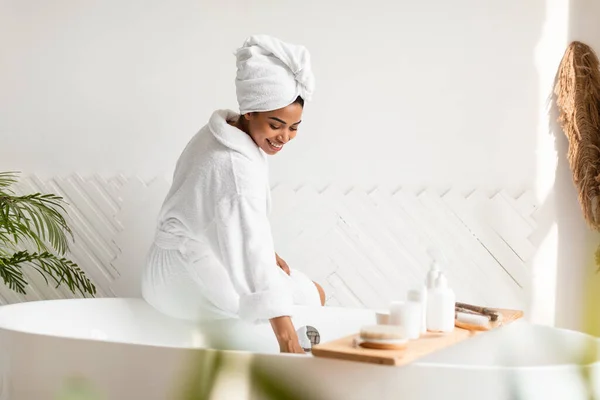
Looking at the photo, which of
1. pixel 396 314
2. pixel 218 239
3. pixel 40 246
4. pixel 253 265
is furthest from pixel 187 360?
pixel 40 246

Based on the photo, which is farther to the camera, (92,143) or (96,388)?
(92,143)

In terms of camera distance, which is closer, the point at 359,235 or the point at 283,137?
the point at 283,137

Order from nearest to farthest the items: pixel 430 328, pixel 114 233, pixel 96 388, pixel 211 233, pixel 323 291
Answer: pixel 96 388 → pixel 430 328 → pixel 211 233 → pixel 323 291 → pixel 114 233

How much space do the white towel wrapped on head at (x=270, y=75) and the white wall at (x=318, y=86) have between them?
2.32ft

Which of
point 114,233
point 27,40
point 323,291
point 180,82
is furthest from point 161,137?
point 323,291

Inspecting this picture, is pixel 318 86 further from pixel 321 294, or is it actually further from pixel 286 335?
pixel 286 335

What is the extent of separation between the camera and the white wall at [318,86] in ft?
10.5

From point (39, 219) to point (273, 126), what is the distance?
1.03 metres

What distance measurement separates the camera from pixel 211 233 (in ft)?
8.57

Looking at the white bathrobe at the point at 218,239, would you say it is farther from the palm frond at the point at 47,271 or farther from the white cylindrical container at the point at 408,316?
the palm frond at the point at 47,271

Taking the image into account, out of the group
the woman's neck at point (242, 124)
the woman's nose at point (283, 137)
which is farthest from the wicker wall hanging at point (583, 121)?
the woman's neck at point (242, 124)

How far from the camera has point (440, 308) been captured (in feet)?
7.50

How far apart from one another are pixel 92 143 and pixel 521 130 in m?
1.88

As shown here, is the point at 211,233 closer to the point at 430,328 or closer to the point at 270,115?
the point at 270,115
